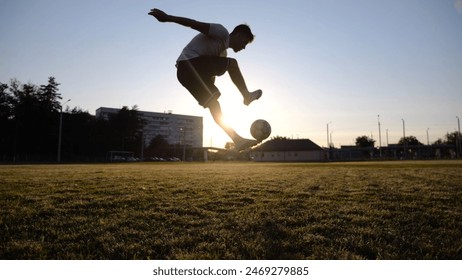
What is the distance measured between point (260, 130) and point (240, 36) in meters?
1.53

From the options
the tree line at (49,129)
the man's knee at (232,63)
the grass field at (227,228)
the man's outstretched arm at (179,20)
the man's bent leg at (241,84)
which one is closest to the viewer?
the grass field at (227,228)

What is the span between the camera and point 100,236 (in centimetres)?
335

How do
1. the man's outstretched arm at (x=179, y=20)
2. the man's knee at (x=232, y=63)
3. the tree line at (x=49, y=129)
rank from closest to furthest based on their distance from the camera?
the man's outstretched arm at (x=179, y=20) < the man's knee at (x=232, y=63) < the tree line at (x=49, y=129)

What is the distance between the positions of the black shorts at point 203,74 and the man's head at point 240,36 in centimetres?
42

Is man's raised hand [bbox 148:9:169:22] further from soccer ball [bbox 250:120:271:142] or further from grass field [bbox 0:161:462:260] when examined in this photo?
grass field [bbox 0:161:462:260]

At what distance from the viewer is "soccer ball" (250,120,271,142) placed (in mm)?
5047

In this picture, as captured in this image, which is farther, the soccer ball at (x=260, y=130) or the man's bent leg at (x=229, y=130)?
the soccer ball at (x=260, y=130)

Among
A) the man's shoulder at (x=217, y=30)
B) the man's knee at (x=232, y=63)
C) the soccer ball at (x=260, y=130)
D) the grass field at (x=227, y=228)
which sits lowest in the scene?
the grass field at (x=227, y=228)

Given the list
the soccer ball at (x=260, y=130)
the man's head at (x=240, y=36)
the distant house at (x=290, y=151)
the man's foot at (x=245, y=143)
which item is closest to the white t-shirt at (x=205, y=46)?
the man's head at (x=240, y=36)

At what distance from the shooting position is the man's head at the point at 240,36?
4.86 m

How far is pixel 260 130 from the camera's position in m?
5.07

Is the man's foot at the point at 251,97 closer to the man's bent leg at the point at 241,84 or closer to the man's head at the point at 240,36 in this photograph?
the man's bent leg at the point at 241,84
